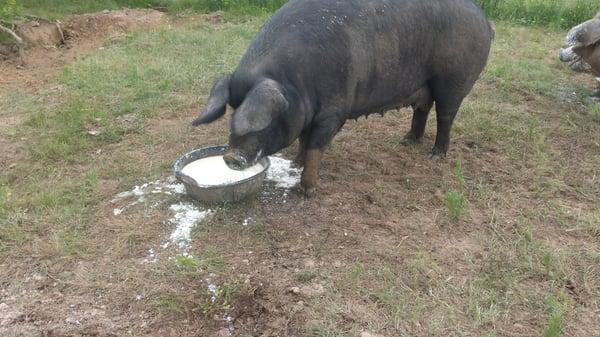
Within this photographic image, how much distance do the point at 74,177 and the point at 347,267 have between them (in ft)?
7.25

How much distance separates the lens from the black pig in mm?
3201

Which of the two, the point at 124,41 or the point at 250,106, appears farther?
the point at 124,41

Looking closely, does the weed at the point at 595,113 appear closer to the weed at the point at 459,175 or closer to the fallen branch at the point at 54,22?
the weed at the point at 459,175

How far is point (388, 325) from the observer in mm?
2887

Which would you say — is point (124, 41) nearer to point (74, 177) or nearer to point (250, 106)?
point (74, 177)

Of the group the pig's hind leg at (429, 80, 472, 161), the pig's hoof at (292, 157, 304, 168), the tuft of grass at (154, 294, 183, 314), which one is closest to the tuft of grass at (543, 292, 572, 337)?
the pig's hind leg at (429, 80, 472, 161)

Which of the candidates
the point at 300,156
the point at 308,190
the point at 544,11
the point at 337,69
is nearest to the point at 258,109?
the point at 337,69

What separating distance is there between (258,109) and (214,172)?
3.16 ft

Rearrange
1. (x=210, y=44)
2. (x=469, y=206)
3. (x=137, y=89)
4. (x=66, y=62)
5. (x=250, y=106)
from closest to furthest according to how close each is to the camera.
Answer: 1. (x=250, y=106)
2. (x=469, y=206)
3. (x=137, y=89)
4. (x=66, y=62)
5. (x=210, y=44)

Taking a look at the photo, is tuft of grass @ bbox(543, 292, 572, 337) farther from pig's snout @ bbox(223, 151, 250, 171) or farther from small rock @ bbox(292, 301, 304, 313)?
pig's snout @ bbox(223, 151, 250, 171)

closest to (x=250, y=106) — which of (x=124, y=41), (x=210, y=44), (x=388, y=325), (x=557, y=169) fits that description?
(x=388, y=325)

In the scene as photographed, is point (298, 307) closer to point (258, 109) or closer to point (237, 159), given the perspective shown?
point (237, 159)

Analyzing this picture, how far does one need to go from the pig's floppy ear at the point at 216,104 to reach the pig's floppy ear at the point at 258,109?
15 centimetres

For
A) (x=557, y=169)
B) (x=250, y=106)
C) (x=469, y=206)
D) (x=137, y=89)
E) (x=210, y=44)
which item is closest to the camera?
(x=250, y=106)
